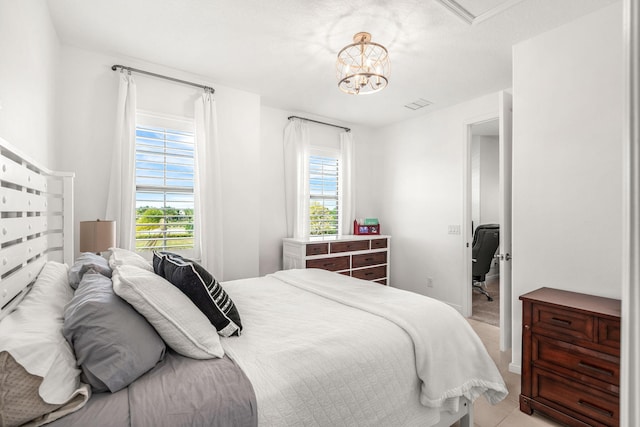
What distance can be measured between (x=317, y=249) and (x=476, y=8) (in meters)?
2.77

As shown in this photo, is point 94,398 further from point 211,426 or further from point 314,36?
point 314,36

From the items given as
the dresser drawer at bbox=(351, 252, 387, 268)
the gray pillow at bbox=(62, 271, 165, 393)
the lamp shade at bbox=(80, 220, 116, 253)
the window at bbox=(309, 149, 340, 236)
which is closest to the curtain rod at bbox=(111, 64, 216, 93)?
the lamp shade at bbox=(80, 220, 116, 253)

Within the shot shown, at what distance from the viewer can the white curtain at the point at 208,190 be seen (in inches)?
129

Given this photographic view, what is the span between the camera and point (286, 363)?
49.4 inches

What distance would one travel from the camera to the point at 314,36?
8.30ft

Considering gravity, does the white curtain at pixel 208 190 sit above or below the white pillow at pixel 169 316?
above

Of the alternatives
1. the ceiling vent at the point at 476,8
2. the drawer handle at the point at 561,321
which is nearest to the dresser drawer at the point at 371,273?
the drawer handle at the point at 561,321

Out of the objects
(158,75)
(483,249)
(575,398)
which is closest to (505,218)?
(575,398)

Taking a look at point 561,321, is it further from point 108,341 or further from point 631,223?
point 108,341

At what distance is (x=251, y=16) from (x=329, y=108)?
2.06 m

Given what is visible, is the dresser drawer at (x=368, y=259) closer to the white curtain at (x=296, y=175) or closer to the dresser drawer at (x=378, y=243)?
the dresser drawer at (x=378, y=243)

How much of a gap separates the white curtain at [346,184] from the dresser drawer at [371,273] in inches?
26.3

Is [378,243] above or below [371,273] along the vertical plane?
above

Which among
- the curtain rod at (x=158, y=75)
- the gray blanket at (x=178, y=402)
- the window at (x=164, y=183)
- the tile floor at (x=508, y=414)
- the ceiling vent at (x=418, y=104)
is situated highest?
the ceiling vent at (x=418, y=104)
